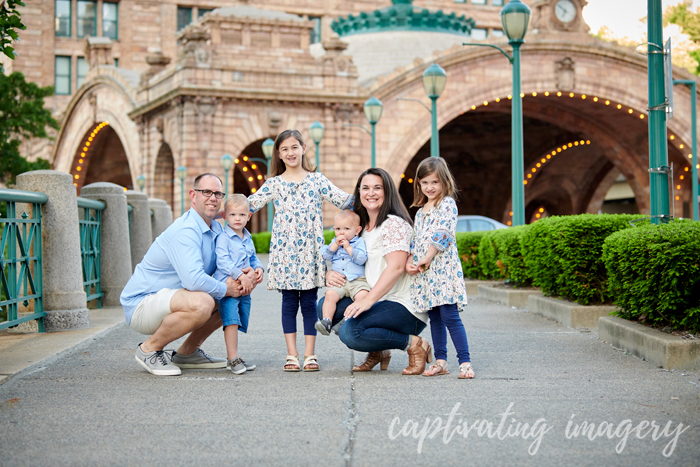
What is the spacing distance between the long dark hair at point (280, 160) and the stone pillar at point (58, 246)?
2.81m

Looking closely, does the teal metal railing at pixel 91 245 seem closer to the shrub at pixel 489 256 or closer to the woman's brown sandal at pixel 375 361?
the woman's brown sandal at pixel 375 361

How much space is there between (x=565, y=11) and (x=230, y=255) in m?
33.2

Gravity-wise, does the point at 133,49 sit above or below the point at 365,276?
above

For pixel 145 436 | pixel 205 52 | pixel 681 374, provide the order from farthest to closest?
pixel 205 52 < pixel 681 374 < pixel 145 436

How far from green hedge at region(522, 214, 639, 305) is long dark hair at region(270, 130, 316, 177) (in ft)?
10.9

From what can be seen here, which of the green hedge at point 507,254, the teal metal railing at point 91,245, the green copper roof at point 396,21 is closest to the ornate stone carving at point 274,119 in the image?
the green copper roof at point 396,21

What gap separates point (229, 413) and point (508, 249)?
7.36 metres

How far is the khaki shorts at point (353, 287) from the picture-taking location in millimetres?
5762

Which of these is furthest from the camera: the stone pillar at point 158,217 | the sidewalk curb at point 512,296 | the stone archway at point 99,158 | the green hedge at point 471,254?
the stone archway at point 99,158

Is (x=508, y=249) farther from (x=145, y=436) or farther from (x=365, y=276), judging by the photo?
(x=145, y=436)

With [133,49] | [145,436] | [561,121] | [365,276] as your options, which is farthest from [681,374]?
[133,49]

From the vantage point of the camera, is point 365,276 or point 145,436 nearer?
point 145,436

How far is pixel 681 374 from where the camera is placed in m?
5.49

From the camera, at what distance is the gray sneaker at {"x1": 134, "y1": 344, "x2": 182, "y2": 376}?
570 centimetres
